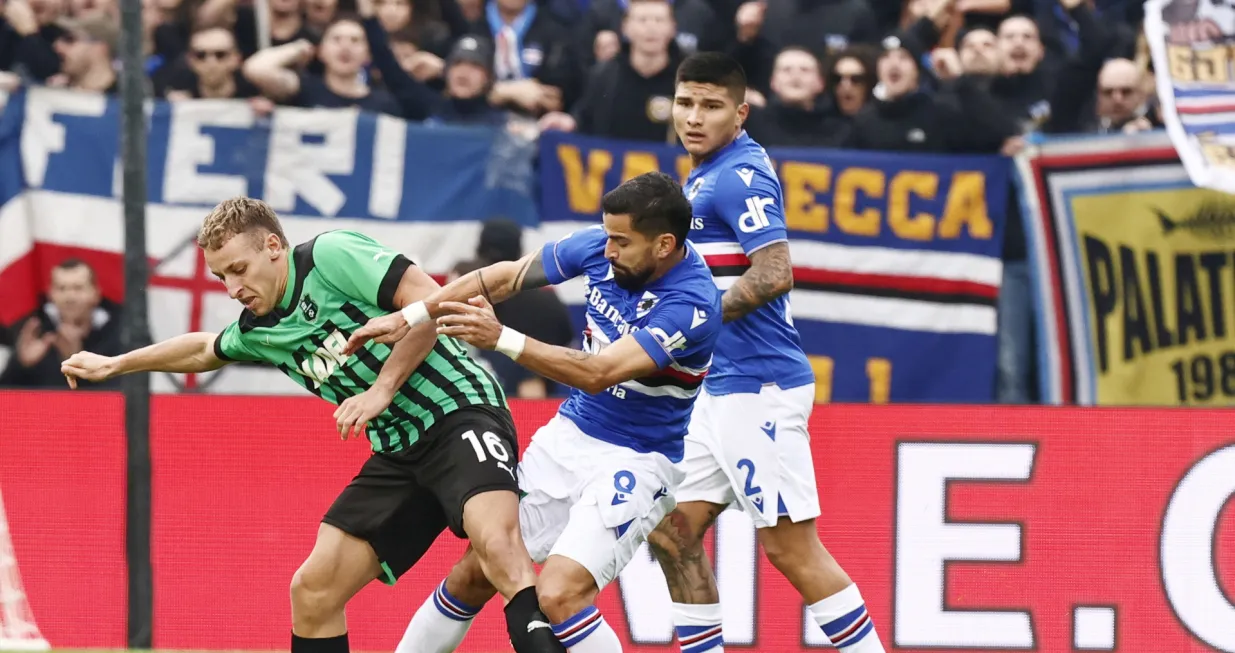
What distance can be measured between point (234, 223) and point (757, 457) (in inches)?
81.3

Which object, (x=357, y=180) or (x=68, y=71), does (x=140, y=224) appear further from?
(x=68, y=71)

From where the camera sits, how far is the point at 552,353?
19.0 feet

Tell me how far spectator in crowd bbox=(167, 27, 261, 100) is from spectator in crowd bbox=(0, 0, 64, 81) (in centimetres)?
80

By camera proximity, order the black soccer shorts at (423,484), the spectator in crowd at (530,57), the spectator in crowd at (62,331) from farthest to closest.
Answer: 1. the spectator in crowd at (530,57)
2. the spectator in crowd at (62,331)
3. the black soccer shorts at (423,484)

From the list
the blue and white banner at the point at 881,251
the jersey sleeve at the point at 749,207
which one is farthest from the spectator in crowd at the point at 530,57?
the jersey sleeve at the point at 749,207

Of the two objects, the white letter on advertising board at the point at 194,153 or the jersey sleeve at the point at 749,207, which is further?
the white letter on advertising board at the point at 194,153

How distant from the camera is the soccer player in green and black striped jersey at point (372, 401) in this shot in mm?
6113

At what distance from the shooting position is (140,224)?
8.64m

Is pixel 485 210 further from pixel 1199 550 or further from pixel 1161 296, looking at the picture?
pixel 1199 550

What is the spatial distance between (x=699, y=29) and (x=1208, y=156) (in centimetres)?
315

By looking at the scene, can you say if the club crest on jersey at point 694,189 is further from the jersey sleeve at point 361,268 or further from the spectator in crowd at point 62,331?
the spectator in crowd at point 62,331

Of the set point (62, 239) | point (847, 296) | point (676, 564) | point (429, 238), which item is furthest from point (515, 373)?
point (676, 564)

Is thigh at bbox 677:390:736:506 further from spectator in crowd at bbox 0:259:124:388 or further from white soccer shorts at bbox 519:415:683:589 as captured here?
spectator in crowd at bbox 0:259:124:388

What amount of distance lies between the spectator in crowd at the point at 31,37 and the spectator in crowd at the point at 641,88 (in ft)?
9.82
